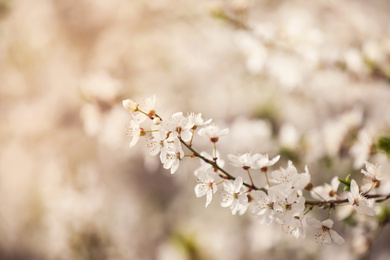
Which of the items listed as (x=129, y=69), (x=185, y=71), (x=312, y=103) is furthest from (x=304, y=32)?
(x=129, y=69)

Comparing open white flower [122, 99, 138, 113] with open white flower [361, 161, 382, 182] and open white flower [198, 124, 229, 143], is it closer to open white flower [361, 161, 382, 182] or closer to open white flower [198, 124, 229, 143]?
open white flower [198, 124, 229, 143]

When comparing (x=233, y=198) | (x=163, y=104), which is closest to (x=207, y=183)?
(x=233, y=198)

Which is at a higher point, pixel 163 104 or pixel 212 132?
pixel 212 132

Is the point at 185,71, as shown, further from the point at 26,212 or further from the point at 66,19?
the point at 26,212

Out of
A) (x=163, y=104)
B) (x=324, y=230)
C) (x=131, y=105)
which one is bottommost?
(x=163, y=104)

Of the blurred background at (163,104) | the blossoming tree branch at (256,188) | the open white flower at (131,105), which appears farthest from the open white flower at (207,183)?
the blurred background at (163,104)

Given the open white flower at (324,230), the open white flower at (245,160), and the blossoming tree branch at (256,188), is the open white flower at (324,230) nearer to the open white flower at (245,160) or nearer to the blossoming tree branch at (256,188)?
the blossoming tree branch at (256,188)

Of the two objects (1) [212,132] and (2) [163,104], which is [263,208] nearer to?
(1) [212,132]
